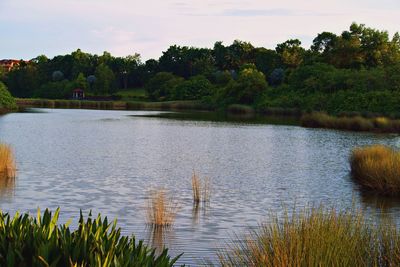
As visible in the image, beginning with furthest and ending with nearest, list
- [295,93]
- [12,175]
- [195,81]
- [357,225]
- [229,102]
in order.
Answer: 1. [195,81]
2. [229,102]
3. [295,93]
4. [12,175]
5. [357,225]

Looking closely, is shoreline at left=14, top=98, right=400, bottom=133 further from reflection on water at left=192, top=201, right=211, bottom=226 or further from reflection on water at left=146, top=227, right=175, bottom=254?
reflection on water at left=146, top=227, right=175, bottom=254

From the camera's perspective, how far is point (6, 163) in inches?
1046

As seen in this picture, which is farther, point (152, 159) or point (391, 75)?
point (391, 75)

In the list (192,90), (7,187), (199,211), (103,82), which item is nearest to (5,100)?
(192,90)

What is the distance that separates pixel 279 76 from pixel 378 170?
12745 centimetres

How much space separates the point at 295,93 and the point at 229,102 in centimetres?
A: 2086

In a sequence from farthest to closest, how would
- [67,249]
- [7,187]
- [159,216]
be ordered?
[7,187]
[159,216]
[67,249]

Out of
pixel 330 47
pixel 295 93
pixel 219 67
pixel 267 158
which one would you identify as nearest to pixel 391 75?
pixel 295 93

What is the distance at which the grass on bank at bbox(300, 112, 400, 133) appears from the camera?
6469 cm

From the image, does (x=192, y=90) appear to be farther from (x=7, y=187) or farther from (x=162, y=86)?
(x=7, y=187)

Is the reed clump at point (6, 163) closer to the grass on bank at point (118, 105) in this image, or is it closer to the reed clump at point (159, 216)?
the reed clump at point (159, 216)

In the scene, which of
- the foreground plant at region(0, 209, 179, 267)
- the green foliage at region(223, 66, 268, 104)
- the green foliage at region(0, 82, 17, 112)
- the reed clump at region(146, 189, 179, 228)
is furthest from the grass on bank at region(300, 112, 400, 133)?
the foreground plant at region(0, 209, 179, 267)

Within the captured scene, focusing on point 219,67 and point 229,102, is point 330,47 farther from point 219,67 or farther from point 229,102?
point 219,67

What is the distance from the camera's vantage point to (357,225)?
10227mm
